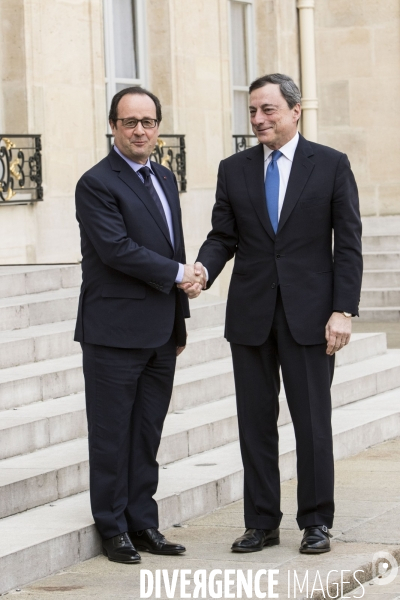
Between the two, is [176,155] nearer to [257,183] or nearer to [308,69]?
[308,69]

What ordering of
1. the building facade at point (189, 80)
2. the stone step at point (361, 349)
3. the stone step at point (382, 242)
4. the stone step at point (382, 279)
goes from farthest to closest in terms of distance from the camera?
the stone step at point (382, 242), the stone step at point (382, 279), the building facade at point (189, 80), the stone step at point (361, 349)

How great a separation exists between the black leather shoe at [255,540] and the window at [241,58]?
9.42 meters

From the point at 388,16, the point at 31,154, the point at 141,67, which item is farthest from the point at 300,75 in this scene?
the point at 31,154

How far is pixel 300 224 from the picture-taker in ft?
17.3

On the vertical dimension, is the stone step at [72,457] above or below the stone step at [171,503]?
above

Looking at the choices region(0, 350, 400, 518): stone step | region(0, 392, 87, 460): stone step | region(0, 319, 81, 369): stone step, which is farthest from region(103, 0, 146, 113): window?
region(0, 392, 87, 460): stone step

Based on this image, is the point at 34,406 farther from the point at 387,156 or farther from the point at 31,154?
the point at 387,156

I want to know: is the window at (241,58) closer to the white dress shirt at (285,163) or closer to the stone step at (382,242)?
the stone step at (382,242)

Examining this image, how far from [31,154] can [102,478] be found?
6073mm

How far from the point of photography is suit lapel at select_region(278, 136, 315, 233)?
5.25m

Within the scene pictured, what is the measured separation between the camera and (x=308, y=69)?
15430mm

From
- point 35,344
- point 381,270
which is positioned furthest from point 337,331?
point 381,270

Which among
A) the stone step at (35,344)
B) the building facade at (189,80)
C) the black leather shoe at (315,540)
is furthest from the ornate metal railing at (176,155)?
the black leather shoe at (315,540)

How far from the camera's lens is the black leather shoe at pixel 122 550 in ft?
17.1
